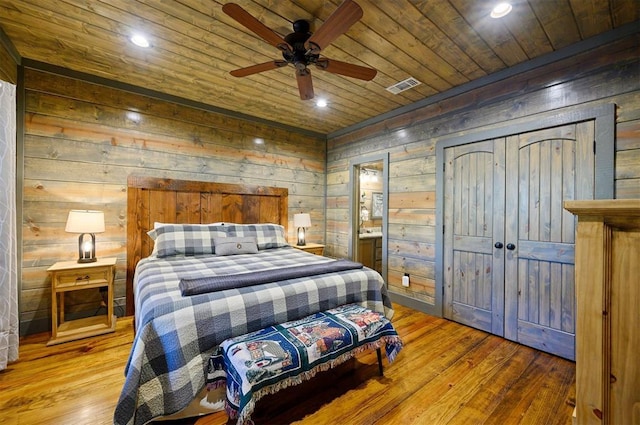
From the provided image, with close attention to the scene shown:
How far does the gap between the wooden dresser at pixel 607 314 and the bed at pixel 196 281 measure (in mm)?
1546

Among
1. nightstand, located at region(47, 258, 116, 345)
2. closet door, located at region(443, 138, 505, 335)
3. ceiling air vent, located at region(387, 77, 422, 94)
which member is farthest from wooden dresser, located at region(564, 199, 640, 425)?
nightstand, located at region(47, 258, 116, 345)

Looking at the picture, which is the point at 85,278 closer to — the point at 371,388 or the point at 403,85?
the point at 371,388

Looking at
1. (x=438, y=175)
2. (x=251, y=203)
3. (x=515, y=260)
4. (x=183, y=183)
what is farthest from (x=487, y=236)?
(x=183, y=183)

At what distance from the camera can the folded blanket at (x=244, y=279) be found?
1.71 metres

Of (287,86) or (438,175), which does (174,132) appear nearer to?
(287,86)

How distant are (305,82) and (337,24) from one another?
68 centimetres

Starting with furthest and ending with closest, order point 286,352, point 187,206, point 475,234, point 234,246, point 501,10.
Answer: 1. point 187,206
2. point 234,246
3. point 475,234
4. point 501,10
5. point 286,352

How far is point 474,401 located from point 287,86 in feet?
10.5

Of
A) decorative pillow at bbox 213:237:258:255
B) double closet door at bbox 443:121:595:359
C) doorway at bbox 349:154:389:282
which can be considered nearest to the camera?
double closet door at bbox 443:121:595:359

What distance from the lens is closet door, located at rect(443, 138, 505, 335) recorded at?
2.64m

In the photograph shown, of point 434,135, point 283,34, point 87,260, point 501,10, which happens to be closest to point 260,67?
point 283,34

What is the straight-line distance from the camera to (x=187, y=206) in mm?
3418

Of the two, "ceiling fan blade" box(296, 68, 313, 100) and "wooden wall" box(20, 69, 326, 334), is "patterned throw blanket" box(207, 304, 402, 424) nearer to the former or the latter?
"ceiling fan blade" box(296, 68, 313, 100)

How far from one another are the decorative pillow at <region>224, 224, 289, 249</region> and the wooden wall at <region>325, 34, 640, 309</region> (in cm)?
125
